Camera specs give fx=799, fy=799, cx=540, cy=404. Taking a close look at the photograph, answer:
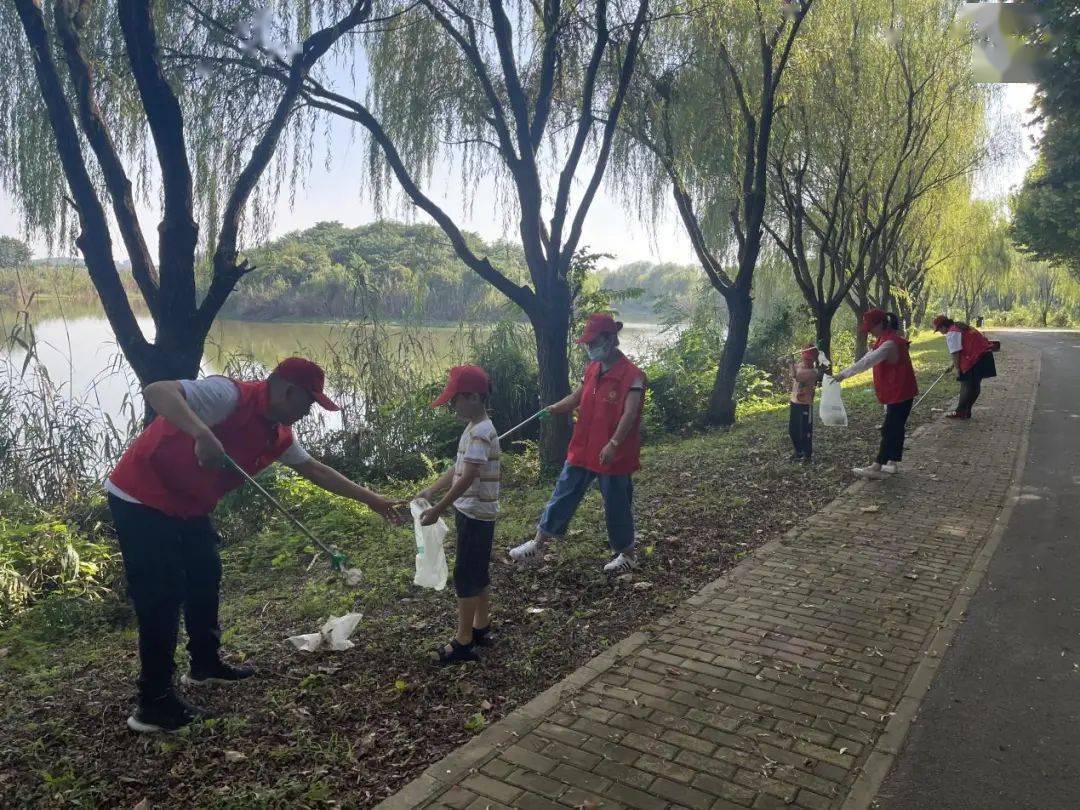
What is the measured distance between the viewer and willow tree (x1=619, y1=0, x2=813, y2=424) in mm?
11258

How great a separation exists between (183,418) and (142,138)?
5.56 m

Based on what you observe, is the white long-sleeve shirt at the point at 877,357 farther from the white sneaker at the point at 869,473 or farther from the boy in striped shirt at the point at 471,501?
the boy in striped shirt at the point at 471,501

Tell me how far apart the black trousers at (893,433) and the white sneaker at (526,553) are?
450 centimetres

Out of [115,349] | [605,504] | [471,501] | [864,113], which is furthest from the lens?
[864,113]

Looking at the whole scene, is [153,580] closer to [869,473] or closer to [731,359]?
[869,473]

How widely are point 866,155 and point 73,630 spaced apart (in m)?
14.5

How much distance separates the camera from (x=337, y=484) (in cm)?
406

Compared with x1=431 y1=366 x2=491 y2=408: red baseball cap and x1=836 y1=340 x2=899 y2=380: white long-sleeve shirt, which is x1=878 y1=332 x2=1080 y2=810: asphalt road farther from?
x1=431 y1=366 x2=491 y2=408: red baseball cap

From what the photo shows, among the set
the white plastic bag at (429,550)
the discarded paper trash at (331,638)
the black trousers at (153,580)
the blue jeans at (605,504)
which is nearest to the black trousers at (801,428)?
the blue jeans at (605,504)

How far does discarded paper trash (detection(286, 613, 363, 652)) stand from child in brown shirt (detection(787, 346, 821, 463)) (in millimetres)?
6035

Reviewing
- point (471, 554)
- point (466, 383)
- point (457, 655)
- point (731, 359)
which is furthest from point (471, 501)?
point (731, 359)

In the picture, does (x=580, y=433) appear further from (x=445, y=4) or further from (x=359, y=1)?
(x=445, y=4)

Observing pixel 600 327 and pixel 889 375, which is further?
pixel 889 375

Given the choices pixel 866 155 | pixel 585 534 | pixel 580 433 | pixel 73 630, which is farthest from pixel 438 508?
pixel 866 155
